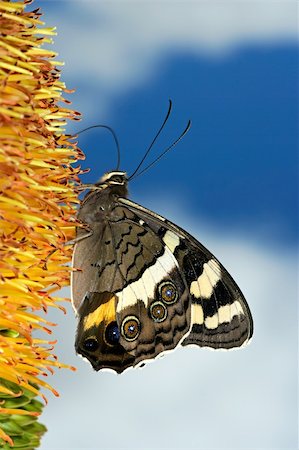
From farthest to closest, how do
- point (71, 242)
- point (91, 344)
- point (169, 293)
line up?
point (169, 293), point (91, 344), point (71, 242)

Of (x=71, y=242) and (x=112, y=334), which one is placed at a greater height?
(x=71, y=242)

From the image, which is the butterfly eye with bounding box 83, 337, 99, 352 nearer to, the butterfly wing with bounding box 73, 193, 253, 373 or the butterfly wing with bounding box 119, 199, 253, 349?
the butterfly wing with bounding box 73, 193, 253, 373

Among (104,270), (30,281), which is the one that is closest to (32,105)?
(30,281)

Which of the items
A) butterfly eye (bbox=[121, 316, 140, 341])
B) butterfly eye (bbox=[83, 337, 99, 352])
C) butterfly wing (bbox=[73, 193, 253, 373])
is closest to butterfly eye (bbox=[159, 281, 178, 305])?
butterfly wing (bbox=[73, 193, 253, 373])

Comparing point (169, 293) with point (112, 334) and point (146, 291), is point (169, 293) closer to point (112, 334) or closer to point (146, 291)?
point (146, 291)

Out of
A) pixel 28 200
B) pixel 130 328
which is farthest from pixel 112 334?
pixel 28 200

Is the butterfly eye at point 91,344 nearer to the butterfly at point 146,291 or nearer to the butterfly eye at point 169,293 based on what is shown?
the butterfly at point 146,291

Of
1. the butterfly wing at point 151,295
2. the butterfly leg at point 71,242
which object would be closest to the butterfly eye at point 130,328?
the butterfly wing at point 151,295

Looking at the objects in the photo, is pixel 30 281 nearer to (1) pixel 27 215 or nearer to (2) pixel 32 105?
(1) pixel 27 215
